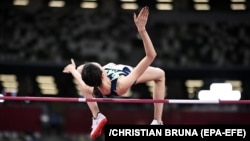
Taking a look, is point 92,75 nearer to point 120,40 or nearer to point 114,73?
point 114,73

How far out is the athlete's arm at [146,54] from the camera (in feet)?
21.5

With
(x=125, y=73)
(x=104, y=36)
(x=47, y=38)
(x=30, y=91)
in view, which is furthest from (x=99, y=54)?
(x=125, y=73)

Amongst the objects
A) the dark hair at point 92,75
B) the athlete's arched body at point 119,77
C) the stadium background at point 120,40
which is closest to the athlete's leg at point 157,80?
the athlete's arched body at point 119,77

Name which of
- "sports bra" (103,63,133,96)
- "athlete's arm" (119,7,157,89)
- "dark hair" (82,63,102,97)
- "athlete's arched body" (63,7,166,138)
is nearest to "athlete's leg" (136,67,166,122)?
"athlete's arched body" (63,7,166,138)

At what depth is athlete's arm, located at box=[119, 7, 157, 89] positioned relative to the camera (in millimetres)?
6543

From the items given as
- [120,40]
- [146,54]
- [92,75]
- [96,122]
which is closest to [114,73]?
[92,75]

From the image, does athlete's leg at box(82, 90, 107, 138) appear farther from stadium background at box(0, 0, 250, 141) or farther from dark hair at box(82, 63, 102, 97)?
stadium background at box(0, 0, 250, 141)

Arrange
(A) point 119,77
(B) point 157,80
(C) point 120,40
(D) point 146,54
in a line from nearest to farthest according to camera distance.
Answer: (D) point 146,54 → (A) point 119,77 → (B) point 157,80 → (C) point 120,40

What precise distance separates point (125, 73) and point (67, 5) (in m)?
15.9

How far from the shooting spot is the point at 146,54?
6770 millimetres

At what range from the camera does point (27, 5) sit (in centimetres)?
2267

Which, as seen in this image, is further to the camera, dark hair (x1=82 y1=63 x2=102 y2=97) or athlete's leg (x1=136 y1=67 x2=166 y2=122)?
athlete's leg (x1=136 y1=67 x2=166 y2=122)

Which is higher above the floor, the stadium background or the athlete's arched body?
the stadium background

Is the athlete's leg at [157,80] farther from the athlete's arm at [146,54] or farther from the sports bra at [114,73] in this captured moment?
the athlete's arm at [146,54]
